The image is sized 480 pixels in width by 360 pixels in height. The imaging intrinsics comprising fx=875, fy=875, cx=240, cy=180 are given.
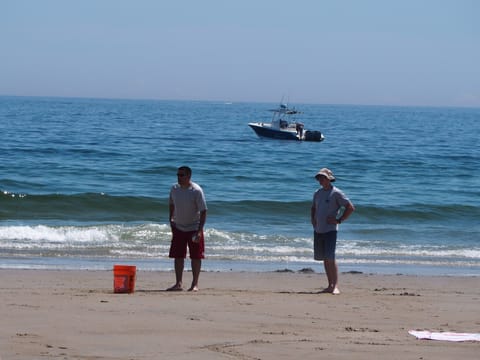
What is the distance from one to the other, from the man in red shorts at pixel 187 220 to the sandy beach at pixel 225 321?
1.18 feet

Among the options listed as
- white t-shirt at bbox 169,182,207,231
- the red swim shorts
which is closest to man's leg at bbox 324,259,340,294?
the red swim shorts

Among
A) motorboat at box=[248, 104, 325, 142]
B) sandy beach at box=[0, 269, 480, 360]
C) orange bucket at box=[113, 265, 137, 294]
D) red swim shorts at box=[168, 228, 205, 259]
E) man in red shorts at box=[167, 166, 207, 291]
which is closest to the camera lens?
sandy beach at box=[0, 269, 480, 360]

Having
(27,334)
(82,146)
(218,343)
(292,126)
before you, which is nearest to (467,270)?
(218,343)

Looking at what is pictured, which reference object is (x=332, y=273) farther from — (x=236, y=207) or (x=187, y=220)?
(x=236, y=207)

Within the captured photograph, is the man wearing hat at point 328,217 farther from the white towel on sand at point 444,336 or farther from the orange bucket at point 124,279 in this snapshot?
the white towel on sand at point 444,336

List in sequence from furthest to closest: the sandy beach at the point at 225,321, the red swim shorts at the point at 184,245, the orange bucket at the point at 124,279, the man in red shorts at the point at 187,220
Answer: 1. the red swim shorts at the point at 184,245
2. the man in red shorts at the point at 187,220
3. the orange bucket at the point at 124,279
4. the sandy beach at the point at 225,321

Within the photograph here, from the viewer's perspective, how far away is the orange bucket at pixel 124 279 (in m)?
9.27

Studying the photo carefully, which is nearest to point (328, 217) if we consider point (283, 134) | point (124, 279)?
point (124, 279)

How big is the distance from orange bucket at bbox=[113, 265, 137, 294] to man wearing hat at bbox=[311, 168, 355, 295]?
213 cm

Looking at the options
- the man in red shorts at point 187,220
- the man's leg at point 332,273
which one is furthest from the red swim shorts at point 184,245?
the man's leg at point 332,273

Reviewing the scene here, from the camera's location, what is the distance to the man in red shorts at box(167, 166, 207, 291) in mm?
9688

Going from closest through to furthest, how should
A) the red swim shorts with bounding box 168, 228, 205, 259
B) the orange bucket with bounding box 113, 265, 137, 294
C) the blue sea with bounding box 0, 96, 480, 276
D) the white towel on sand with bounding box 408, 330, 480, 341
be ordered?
the white towel on sand with bounding box 408, 330, 480, 341, the orange bucket with bounding box 113, 265, 137, 294, the red swim shorts with bounding box 168, 228, 205, 259, the blue sea with bounding box 0, 96, 480, 276

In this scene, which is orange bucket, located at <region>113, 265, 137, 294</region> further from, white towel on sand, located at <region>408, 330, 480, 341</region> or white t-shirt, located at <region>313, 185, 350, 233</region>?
white towel on sand, located at <region>408, 330, 480, 341</region>

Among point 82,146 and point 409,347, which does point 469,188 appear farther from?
point 409,347
